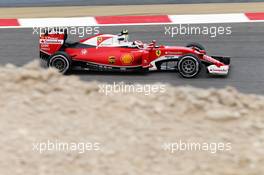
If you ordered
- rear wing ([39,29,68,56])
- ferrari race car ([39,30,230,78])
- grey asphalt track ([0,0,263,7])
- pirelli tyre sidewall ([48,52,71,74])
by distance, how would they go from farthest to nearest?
grey asphalt track ([0,0,263,7]), rear wing ([39,29,68,56]), pirelli tyre sidewall ([48,52,71,74]), ferrari race car ([39,30,230,78])

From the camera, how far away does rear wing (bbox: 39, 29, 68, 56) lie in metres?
11.9

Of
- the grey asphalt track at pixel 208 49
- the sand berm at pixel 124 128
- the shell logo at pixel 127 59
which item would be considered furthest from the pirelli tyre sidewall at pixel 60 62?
the sand berm at pixel 124 128

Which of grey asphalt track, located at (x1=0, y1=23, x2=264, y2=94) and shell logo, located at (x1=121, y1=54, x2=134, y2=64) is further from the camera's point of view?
shell logo, located at (x1=121, y1=54, x2=134, y2=64)

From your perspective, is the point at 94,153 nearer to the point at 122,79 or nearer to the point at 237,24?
the point at 122,79

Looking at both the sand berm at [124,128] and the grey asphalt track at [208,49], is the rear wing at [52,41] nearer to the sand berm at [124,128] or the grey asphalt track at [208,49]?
the grey asphalt track at [208,49]

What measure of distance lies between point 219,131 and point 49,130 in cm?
193

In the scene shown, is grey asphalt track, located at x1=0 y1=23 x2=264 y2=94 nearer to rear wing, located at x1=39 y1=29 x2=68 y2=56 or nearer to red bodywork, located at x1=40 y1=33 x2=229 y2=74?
red bodywork, located at x1=40 y1=33 x2=229 y2=74

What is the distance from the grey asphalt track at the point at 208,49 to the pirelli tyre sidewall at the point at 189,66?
0.12 meters

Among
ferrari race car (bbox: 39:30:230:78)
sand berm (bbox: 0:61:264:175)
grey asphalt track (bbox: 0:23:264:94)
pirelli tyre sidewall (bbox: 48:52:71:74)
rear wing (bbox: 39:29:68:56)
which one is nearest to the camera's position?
sand berm (bbox: 0:61:264:175)

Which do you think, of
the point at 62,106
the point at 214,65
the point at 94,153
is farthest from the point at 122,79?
the point at 94,153

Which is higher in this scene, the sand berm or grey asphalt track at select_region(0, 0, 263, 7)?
grey asphalt track at select_region(0, 0, 263, 7)

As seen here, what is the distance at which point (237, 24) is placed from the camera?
596 inches

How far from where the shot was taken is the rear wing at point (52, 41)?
1185 centimetres

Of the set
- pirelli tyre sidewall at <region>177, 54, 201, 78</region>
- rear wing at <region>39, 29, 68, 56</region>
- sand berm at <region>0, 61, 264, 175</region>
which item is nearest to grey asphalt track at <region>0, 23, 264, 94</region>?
pirelli tyre sidewall at <region>177, 54, 201, 78</region>
